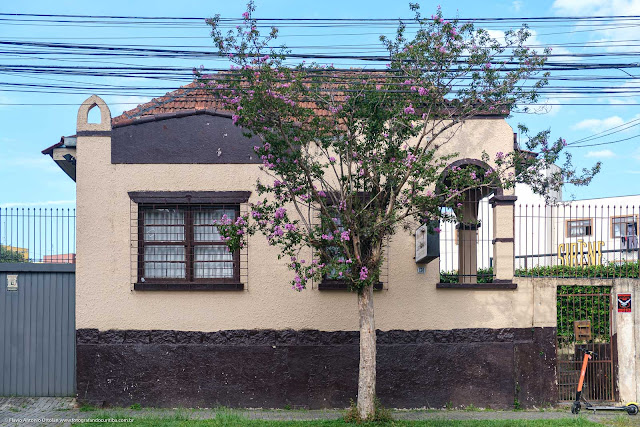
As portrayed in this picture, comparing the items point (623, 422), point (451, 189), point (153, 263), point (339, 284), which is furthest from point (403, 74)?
point (623, 422)

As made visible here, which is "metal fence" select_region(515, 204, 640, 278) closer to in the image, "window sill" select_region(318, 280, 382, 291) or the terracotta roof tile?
"window sill" select_region(318, 280, 382, 291)

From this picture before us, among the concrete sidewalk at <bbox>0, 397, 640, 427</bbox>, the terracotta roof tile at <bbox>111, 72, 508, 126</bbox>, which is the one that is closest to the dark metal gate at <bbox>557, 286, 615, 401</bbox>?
the concrete sidewalk at <bbox>0, 397, 640, 427</bbox>

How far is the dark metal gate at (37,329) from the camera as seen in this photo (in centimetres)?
1253

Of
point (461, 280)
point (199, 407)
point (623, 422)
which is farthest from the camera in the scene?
point (461, 280)

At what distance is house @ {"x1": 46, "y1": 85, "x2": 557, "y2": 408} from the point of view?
11945 millimetres

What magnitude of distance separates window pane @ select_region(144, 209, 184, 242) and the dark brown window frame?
0.08 m

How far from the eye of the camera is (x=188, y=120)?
12.4 metres

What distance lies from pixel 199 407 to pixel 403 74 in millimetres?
6591

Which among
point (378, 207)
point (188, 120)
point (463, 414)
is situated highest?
point (188, 120)

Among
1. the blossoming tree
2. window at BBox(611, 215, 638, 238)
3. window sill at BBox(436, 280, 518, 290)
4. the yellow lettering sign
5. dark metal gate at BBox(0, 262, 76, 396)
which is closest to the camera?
the blossoming tree

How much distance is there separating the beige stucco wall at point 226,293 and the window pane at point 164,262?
0.37m

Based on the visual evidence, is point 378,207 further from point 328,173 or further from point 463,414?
point 463,414

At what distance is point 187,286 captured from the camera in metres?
12.1

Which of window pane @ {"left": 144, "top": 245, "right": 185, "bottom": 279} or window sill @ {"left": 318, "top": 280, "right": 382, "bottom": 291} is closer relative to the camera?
window sill @ {"left": 318, "top": 280, "right": 382, "bottom": 291}
